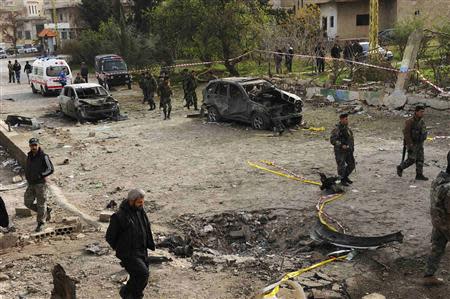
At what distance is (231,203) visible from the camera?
29.9 feet

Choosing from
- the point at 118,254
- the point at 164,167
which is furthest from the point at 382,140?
the point at 118,254

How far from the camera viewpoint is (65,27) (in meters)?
70.1

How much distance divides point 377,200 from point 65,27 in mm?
68165

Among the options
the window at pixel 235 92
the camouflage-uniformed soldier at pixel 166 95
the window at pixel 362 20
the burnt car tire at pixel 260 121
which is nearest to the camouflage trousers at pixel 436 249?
the burnt car tire at pixel 260 121

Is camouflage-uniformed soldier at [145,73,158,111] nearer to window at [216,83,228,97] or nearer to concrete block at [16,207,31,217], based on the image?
window at [216,83,228,97]

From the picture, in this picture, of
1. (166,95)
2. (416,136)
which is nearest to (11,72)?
(166,95)

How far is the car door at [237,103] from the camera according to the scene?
15.4m

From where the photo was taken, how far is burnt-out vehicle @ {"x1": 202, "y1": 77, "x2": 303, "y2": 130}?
14.8 meters

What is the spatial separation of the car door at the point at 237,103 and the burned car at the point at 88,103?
4.73 metres

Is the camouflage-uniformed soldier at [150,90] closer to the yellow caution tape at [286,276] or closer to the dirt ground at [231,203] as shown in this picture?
the dirt ground at [231,203]

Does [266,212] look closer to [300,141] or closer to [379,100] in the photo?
[300,141]

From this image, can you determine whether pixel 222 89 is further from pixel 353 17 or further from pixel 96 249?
pixel 353 17

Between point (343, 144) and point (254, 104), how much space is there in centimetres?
603

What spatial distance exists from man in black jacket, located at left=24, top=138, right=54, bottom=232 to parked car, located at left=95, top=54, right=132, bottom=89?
1886 cm
